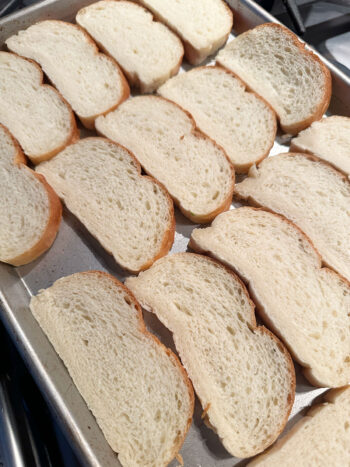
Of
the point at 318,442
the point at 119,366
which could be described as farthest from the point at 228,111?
the point at 318,442

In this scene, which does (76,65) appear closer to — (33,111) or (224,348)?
(33,111)

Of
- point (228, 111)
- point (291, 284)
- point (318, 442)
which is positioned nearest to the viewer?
point (318, 442)

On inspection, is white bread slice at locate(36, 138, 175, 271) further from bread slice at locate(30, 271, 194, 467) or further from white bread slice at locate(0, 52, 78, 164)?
bread slice at locate(30, 271, 194, 467)

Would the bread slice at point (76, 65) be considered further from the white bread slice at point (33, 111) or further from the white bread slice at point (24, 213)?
the white bread slice at point (24, 213)

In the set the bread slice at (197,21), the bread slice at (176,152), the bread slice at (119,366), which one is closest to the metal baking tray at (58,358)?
the bread slice at (119,366)

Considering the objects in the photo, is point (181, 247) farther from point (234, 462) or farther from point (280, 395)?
point (234, 462)

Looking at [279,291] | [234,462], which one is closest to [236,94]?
[279,291]
